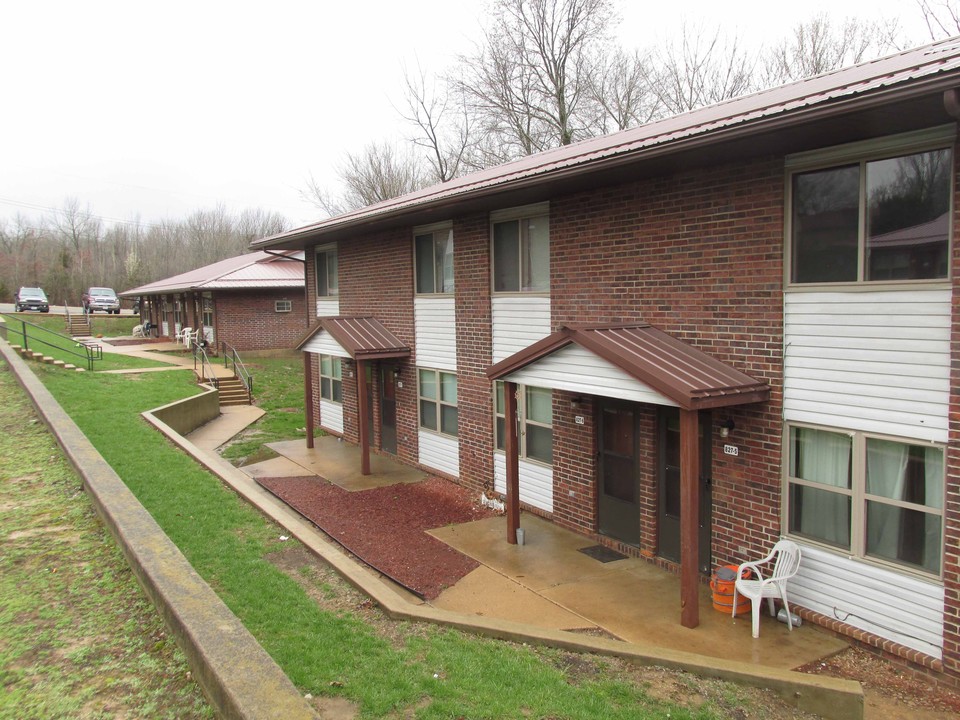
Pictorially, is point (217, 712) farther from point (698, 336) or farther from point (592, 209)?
point (592, 209)

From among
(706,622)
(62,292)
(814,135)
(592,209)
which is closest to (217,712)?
(706,622)

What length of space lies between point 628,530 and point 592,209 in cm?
411

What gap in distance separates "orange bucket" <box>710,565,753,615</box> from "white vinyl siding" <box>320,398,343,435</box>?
36.3ft

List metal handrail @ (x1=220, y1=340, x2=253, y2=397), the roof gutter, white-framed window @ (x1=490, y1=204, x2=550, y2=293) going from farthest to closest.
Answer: metal handrail @ (x1=220, y1=340, x2=253, y2=397) < white-framed window @ (x1=490, y1=204, x2=550, y2=293) < the roof gutter

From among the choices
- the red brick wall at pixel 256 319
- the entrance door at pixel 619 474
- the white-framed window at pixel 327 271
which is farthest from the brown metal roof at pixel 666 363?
the red brick wall at pixel 256 319

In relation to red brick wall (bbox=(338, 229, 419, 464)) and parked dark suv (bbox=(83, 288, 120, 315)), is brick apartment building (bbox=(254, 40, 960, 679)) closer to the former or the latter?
red brick wall (bbox=(338, 229, 419, 464))

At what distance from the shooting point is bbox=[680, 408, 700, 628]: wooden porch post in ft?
22.0

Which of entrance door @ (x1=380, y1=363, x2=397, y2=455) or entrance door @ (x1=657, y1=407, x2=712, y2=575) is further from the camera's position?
entrance door @ (x1=380, y1=363, x2=397, y2=455)

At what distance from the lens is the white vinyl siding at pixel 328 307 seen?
53.5 ft

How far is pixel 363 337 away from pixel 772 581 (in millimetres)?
8862

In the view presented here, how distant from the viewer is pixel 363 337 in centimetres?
1354

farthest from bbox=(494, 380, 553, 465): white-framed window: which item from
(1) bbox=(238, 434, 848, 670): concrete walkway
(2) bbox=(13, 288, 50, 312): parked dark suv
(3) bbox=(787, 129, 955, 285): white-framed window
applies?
(2) bbox=(13, 288, 50, 312): parked dark suv

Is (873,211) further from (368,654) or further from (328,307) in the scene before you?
(328,307)

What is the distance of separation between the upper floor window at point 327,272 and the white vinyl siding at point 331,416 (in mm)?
2659
